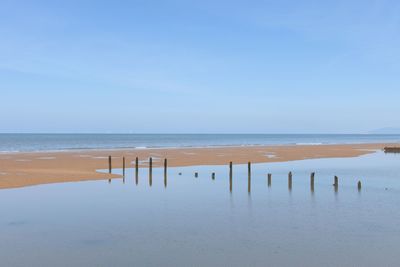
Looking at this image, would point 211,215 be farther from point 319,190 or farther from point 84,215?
point 319,190

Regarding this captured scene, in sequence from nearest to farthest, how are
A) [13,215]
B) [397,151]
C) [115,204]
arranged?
[13,215], [115,204], [397,151]

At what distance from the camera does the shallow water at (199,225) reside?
48.1 ft

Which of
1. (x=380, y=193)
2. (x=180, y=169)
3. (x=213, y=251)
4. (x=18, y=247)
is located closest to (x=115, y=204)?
(x=18, y=247)

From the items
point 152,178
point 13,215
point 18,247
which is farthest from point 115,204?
point 152,178

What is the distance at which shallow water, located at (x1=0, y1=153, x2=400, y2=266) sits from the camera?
48.1ft

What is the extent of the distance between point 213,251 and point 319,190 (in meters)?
17.2

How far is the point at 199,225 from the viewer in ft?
63.4

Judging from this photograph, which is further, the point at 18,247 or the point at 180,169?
the point at 180,169

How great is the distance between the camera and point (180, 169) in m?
46.3

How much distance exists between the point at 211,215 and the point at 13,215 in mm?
9583

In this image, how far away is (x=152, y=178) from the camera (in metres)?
38.0

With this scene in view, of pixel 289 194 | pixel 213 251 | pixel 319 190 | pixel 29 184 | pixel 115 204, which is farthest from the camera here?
pixel 29 184

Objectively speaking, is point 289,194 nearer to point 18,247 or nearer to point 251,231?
point 251,231

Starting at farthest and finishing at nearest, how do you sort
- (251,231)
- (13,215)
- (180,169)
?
(180,169), (13,215), (251,231)
